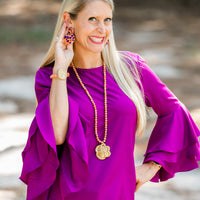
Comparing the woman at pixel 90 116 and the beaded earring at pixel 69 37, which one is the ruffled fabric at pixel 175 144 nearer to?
the woman at pixel 90 116

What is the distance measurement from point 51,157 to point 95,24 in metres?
0.75

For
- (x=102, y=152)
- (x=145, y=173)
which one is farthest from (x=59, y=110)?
(x=145, y=173)

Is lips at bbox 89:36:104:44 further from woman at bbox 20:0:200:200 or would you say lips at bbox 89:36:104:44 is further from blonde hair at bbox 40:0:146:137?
blonde hair at bbox 40:0:146:137

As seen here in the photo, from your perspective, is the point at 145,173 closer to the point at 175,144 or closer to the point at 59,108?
the point at 175,144

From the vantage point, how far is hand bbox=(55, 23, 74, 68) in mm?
2701

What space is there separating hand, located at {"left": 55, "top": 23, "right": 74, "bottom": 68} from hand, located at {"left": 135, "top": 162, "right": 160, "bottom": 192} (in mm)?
760

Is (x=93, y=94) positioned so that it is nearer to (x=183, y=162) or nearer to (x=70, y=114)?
(x=70, y=114)

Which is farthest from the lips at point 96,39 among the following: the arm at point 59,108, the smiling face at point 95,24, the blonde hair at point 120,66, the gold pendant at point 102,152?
the gold pendant at point 102,152

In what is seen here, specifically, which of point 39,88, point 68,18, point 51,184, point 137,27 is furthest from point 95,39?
point 137,27

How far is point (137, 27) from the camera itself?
14.1 meters

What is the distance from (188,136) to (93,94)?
2.14ft

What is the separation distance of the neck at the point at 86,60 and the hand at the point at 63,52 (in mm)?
100

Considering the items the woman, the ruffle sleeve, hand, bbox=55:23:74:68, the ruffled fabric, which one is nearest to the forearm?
the woman

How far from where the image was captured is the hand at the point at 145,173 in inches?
113
